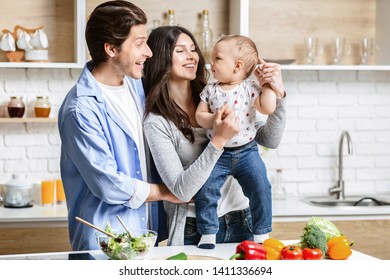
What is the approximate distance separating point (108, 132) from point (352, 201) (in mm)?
2134

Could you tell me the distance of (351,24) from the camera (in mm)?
4148

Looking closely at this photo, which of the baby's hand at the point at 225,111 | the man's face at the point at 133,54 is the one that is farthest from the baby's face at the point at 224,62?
the man's face at the point at 133,54

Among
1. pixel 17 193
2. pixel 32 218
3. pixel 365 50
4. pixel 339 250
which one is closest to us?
pixel 339 250

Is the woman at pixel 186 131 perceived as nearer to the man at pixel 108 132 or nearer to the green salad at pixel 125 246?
the man at pixel 108 132

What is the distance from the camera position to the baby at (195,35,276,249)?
7.61 ft

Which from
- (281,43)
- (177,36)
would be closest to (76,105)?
(177,36)

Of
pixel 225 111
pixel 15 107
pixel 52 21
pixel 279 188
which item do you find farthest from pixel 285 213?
pixel 52 21

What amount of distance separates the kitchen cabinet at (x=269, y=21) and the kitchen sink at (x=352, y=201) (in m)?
0.77

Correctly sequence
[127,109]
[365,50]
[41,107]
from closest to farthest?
[127,109]
[41,107]
[365,50]

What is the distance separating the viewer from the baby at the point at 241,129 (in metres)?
2.32

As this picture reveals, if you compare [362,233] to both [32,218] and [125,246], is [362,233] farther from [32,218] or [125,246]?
[125,246]

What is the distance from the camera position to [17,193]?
12.0ft
